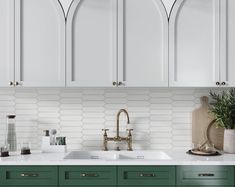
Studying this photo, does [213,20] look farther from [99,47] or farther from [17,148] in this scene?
[17,148]

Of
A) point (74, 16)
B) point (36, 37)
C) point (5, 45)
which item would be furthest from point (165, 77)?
point (5, 45)

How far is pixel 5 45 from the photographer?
3029 mm

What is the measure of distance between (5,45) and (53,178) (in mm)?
1171

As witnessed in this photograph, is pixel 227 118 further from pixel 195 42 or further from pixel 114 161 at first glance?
pixel 114 161

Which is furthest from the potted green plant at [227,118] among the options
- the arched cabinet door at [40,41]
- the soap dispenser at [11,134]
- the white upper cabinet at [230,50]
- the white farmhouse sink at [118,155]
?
the soap dispenser at [11,134]

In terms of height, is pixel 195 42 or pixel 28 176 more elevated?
pixel 195 42

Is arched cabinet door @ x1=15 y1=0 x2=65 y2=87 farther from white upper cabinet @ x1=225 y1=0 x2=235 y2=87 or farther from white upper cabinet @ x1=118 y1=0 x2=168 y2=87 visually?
white upper cabinet @ x1=225 y1=0 x2=235 y2=87

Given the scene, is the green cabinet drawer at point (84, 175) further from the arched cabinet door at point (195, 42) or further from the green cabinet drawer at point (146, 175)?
the arched cabinet door at point (195, 42)

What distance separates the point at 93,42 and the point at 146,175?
1.17 meters

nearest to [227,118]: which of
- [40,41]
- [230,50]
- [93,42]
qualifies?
[230,50]

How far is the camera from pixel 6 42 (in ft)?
9.94

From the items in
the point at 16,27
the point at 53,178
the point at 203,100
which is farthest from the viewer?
the point at 203,100

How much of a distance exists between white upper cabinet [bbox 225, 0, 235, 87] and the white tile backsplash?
18.9 inches

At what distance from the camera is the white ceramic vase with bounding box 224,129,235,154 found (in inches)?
124
